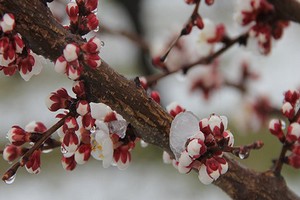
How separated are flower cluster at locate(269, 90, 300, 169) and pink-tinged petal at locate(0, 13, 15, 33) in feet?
1.25

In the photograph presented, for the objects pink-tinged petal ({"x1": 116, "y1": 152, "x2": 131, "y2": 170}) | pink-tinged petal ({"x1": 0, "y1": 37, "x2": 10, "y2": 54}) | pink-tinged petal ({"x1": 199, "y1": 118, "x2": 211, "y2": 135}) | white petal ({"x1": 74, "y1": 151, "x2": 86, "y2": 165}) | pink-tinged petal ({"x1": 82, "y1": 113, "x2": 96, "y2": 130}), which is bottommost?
pink-tinged petal ({"x1": 116, "y1": 152, "x2": 131, "y2": 170})

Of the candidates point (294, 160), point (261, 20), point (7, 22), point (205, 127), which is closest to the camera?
point (7, 22)

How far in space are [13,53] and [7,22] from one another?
4cm

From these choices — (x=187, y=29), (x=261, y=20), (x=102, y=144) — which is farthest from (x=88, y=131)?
(x=261, y=20)

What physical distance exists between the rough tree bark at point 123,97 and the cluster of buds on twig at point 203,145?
0.06 feet

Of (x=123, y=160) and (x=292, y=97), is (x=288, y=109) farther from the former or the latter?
(x=123, y=160)

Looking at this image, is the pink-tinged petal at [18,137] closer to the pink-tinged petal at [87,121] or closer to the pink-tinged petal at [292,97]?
the pink-tinged petal at [87,121]

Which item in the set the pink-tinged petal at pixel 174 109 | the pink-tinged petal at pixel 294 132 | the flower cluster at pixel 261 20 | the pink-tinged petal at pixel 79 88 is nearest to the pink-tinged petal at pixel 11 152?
the pink-tinged petal at pixel 79 88

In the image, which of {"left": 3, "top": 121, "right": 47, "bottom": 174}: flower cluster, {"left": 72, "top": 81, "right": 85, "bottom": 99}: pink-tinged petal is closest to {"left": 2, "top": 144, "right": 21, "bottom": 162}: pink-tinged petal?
{"left": 3, "top": 121, "right": 47, "bottom": 174}: flower cluster

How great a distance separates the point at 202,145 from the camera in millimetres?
680

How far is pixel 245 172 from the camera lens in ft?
2.56

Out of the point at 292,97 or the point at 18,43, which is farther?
the point at 292,97

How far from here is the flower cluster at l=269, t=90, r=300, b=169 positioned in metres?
0.78

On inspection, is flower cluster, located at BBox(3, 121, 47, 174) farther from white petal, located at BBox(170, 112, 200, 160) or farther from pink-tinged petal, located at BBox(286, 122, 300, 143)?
pink-tinged petal, located at BBox(286, 122, 300, 143)
